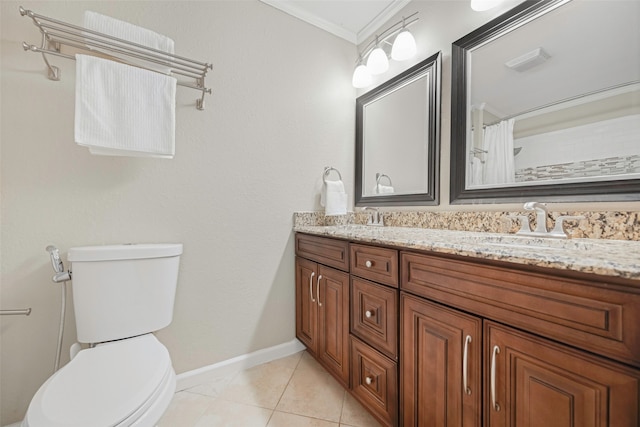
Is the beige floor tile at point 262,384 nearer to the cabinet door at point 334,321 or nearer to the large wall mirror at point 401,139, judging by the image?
the cabinet door at point 334,321

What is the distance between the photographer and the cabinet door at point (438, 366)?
0.75m

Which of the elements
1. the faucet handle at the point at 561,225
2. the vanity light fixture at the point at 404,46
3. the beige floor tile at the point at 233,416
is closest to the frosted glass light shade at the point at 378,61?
the vanity light fixture at the point at 404,46

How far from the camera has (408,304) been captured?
94cm

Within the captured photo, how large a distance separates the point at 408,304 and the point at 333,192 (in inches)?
38.2

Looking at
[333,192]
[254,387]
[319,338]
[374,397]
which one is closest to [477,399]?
[374,397]

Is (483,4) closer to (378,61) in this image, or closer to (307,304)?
(378,61)

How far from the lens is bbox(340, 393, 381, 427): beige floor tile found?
117 centimetres

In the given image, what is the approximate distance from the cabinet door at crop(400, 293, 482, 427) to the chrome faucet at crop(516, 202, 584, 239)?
1.71ft

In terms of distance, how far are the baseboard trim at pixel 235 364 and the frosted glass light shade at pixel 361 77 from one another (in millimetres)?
1833

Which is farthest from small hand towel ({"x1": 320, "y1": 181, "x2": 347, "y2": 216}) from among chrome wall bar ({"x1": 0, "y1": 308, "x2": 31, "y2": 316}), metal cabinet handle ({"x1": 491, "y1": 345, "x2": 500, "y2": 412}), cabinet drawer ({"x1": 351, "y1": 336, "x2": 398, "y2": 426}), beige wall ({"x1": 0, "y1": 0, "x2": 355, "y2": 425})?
chrome wall bar ({"x1": 0, "y1": 308, "x2": 31, "y2": 316})

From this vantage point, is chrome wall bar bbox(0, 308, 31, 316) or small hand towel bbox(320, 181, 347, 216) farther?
Result: small hand towel bbox(320, 181, 347, 216)

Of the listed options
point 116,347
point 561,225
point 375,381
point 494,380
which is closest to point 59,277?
point 116,347

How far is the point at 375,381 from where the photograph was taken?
43.0 inches

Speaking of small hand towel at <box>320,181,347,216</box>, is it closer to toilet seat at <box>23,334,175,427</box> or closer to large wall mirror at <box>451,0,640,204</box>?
large wall mirror at <box>451,0,640,204</box>
